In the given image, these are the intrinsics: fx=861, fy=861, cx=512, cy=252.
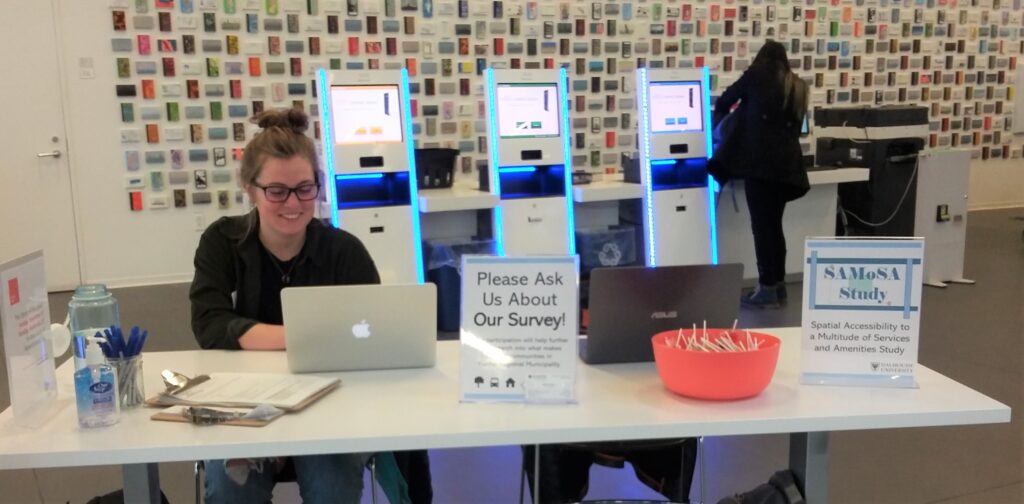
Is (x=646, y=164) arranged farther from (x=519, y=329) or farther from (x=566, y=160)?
(x=519, y=329)

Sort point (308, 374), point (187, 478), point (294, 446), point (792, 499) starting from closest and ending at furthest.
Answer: point (294, 446)
point (792, 499)
point (308, 374)
point (187, 478)

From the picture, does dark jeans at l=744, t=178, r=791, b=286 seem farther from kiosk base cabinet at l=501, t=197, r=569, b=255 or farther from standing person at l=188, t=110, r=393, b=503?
standing person at l=188, t=110, r=393, b=503

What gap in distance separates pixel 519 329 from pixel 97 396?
2.53ft

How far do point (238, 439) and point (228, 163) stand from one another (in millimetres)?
5085

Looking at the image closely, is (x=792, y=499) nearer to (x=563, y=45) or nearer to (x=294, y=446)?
(x=294, y=446)

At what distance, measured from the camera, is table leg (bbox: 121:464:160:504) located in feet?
5.18

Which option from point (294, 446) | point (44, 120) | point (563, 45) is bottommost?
point (294, 446)

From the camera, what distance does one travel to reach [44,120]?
18.9 ft

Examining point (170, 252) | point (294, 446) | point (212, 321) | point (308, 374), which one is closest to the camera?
point (294, 446)

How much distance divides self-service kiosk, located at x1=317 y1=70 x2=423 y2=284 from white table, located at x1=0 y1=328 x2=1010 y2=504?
3056mm

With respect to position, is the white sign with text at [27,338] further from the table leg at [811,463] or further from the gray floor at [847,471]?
the table leg at [811,463]

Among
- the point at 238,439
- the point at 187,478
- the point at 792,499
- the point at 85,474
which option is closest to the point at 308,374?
the point at 238,439

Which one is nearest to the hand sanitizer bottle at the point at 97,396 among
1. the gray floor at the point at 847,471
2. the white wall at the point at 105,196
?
the gray floor at the point at 847,471

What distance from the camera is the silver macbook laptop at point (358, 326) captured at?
177cm
